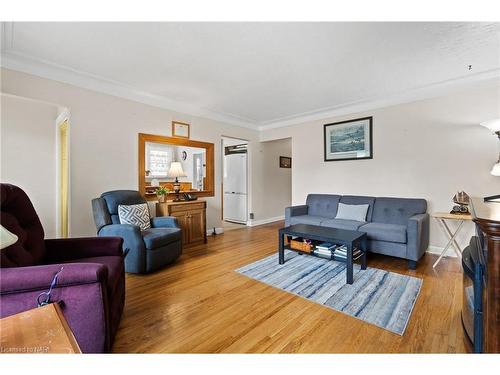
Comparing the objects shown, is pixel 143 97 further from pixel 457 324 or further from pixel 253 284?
pixel 457 324

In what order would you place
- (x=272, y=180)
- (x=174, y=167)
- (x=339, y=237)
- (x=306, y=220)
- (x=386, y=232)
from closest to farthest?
(x=339, y=237) → (x=386, y=232) → (x=306, y=220) → (x=174, y=167) → (x=272, y=180)

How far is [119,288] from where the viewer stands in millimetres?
1729

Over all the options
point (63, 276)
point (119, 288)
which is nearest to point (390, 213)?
point (119, 288)

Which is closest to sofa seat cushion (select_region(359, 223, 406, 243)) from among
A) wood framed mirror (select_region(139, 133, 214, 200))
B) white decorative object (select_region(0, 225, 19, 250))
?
wood framed mirror (select_region(139, 133, 214, 200))

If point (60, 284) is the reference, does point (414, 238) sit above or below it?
below

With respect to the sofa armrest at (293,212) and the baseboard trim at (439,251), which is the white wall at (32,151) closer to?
the sofa armrest at (293,212)

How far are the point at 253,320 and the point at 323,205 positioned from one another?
9.29 feet

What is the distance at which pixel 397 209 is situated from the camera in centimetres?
346

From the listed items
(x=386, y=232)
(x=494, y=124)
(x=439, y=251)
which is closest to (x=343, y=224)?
(x=386, y=232)

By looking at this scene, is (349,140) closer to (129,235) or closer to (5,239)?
(129,235)

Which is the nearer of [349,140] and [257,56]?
[257,56]

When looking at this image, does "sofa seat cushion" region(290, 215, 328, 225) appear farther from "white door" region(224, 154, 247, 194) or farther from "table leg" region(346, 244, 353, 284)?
"white door" region(224, 154, 247, 194)

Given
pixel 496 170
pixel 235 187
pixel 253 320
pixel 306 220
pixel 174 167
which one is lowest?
pixel 253 320

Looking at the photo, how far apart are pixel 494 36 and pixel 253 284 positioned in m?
3.31
